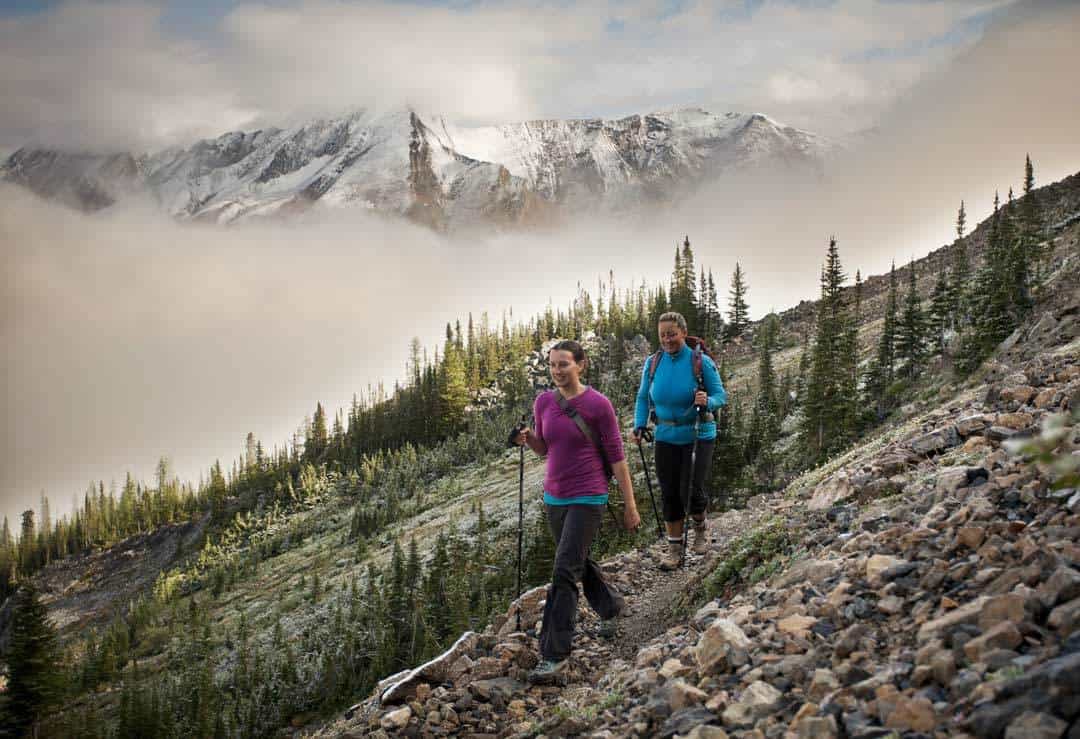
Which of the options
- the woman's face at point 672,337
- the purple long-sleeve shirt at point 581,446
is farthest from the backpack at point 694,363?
the purple long-sleeve shirt at point 581,446

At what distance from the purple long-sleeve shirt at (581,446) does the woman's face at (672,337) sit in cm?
252

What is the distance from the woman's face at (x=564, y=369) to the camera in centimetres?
669

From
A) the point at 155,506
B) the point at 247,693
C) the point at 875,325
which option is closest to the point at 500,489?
the point at 247,693

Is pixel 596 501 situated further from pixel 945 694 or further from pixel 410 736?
pixel 945 694

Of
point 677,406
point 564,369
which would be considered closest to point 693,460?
point 677,406

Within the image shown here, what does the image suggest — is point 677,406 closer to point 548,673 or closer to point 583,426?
point 583,426

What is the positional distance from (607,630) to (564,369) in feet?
11.9

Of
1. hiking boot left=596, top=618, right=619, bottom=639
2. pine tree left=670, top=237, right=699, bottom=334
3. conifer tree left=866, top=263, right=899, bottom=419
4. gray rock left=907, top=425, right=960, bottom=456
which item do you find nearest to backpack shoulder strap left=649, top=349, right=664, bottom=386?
hiking boot left=596, top=618, right=619, bottom=639

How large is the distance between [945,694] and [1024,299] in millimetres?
41774

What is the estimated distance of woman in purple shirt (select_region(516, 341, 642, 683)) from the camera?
6.67 meters

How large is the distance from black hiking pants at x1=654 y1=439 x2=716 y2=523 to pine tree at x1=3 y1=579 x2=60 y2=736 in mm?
31382

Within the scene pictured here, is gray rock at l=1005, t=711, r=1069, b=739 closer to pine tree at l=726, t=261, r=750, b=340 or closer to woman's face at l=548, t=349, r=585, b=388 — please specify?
woman's face at l=548, t=349, r=585, b=388

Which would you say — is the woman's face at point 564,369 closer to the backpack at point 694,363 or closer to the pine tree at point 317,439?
the backpack at point 694,363

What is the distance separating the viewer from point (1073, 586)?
11.6 feet
